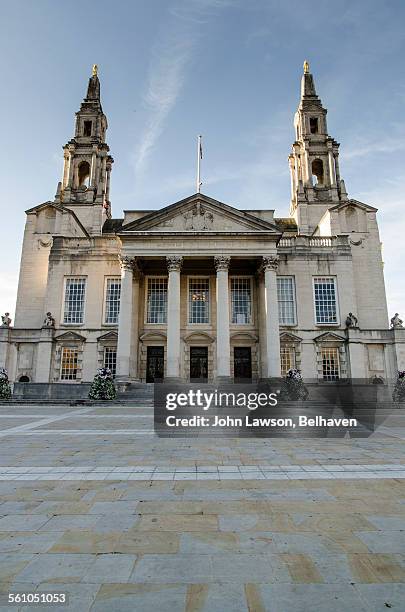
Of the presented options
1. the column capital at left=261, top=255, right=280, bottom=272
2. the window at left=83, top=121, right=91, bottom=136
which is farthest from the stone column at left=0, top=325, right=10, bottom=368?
the window at left=83, top=121, right=91, bottom=136

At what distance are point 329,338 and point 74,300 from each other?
72.6 ft

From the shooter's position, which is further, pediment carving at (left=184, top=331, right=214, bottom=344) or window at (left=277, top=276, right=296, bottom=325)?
window at (left=277, top=276, right=296, bottom=325)

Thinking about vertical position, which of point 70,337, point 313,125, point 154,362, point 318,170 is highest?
point 313,125

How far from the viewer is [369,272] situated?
118 feet

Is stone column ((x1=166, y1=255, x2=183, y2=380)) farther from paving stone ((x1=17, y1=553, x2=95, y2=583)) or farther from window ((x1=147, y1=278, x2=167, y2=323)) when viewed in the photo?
paving stone ((x1=17, y1=553, x2=95, y2=583))

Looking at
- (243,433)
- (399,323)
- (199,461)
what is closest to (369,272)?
(399,323)

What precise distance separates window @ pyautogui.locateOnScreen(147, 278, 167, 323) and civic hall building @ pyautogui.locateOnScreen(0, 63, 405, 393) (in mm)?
95

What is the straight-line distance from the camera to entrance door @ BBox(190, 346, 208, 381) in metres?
32.2

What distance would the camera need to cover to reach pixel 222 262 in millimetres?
29891

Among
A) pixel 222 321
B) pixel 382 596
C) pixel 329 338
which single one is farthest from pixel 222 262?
pixel 382 596

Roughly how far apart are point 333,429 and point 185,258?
68.0ft

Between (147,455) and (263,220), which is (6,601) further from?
(263,220)

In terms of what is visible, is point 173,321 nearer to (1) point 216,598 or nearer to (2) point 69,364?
(2) point 69,364

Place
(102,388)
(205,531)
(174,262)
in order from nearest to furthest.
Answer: (205,531) < (102,388) < (174,262)
